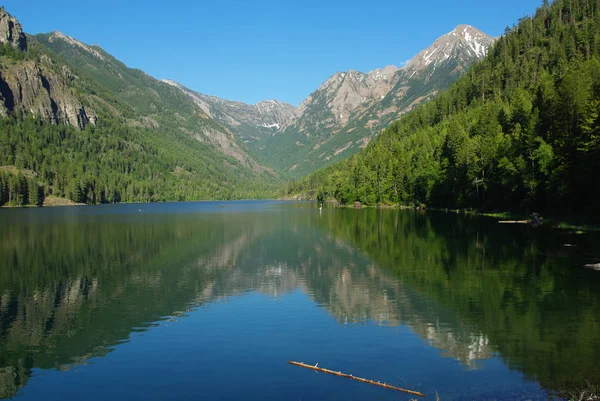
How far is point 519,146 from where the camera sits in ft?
303

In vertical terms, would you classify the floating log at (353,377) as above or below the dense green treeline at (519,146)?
below

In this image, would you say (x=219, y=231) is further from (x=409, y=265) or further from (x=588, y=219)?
(x=588, y=219)

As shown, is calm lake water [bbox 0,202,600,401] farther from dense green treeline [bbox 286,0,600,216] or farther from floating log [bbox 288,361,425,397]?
dense green treeline [bbox 286,0,600,216]

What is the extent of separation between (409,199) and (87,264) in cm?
13101

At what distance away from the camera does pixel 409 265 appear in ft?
152

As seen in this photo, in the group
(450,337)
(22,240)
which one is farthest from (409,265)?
(22,240)

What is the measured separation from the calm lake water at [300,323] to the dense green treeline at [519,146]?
2273 cm

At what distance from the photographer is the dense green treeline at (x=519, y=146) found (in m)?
73.9

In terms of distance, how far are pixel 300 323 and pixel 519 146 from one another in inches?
3161

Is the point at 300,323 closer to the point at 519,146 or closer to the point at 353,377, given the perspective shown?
the point at 353,377

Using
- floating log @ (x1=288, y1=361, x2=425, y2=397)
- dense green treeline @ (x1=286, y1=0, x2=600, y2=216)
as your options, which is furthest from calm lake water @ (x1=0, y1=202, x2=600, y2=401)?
dense green treeline @ (x1=286, y1=0, x2=600, y2=216)

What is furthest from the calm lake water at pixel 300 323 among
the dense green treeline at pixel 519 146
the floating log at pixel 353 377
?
the dense green treeline at pixel 519 146

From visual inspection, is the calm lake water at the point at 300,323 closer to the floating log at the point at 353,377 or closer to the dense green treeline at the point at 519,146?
the floating log at the point at 353,377

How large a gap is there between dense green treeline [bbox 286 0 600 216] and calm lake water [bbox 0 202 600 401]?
74.6ft
